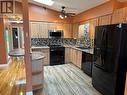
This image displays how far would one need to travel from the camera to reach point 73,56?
5988 mm

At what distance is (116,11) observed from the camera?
3486mm

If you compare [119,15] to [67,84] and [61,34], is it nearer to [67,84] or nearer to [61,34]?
[67,84]

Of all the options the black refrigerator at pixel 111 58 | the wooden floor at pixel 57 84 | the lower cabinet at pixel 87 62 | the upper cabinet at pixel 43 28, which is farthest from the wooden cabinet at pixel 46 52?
the black refrigerator at pixel 111 58

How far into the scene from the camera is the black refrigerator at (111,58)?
8.56ft

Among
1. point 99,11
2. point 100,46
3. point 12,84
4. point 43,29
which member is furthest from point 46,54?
point 100,46

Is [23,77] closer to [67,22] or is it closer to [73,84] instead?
[73,84]

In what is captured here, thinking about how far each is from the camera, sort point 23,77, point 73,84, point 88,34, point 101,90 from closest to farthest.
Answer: point 101,90, point 73,84, point 23,77, point 88,34

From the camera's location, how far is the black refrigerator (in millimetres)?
2609

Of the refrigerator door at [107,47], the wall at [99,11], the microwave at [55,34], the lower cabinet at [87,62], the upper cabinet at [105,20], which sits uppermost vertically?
the wall at [99,11]

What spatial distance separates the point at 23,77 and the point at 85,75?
2388 millimetres

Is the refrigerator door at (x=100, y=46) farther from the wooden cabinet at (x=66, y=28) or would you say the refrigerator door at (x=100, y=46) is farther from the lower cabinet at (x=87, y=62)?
the wooden cabinet at (x=66, y=28)

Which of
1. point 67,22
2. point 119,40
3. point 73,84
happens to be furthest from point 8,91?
point 67,22

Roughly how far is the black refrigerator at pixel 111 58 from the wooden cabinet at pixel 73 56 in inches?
79.4

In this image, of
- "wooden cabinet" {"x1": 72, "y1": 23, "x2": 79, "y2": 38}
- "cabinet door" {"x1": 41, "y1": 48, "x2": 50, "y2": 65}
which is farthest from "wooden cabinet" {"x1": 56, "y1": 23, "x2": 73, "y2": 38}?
"cabinet door" {"x1": 41, "y1": 48, "x2": 50, "y2": 65}
